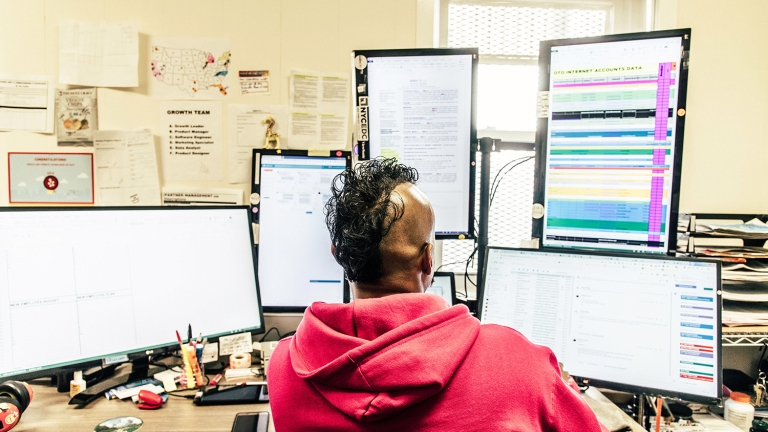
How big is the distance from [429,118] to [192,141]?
90cm

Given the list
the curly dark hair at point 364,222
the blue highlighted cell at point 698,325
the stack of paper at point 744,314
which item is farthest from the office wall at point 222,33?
the stack of paper at point 744,314

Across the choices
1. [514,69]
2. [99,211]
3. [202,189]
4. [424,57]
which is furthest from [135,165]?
[514,69]

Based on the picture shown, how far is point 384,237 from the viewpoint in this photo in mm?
822

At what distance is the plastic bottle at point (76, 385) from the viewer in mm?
1213

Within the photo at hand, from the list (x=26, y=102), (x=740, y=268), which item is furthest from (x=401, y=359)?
(x=26, y=102)

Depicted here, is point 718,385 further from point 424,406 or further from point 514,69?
point 514,69

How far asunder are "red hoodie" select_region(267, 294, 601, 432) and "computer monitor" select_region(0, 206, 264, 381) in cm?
69

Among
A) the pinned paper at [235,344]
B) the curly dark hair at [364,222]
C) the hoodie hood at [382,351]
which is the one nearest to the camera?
the hoodie hood at [382,351]

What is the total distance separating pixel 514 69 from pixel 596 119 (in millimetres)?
559

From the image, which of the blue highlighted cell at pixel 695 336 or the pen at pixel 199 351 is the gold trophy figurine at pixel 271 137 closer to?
the pen at pixel 199 351

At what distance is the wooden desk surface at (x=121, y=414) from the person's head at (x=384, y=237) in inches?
19.5

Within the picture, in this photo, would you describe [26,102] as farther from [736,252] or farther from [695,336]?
[736,252]

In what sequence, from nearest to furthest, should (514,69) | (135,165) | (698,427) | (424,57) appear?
(698,427), (424,57), (135,165), (514,69)

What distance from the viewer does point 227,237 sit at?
1430mm
